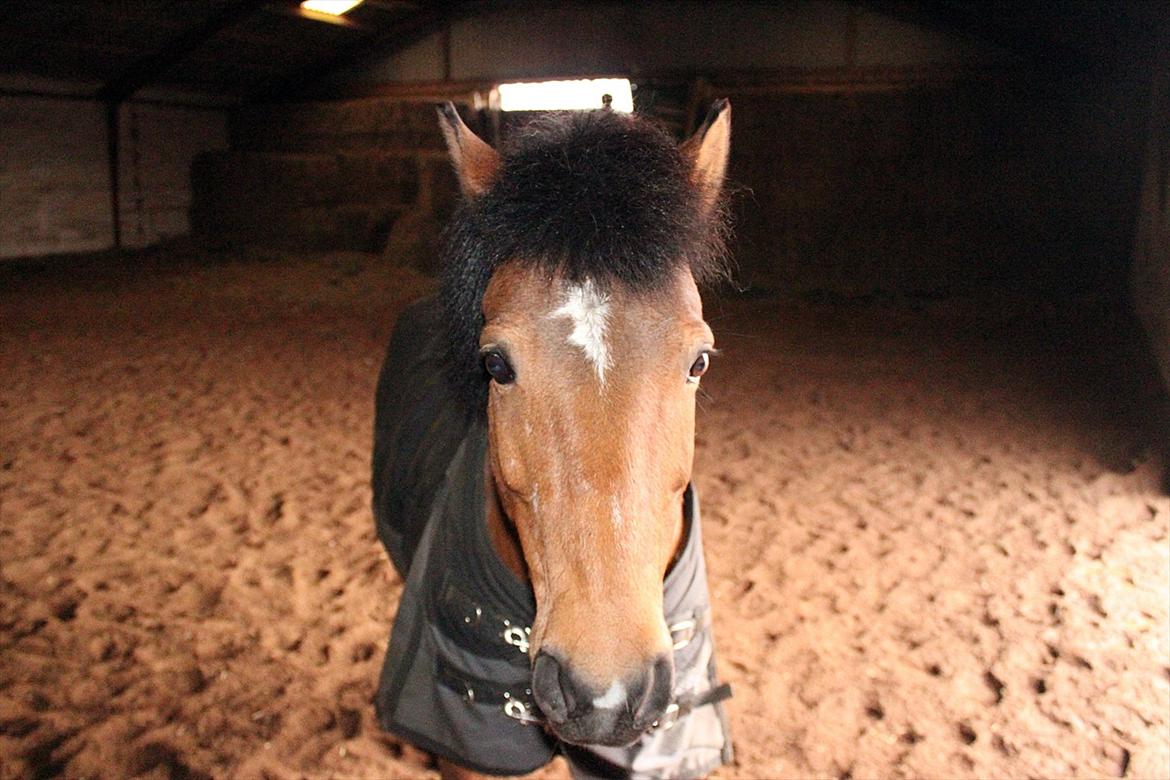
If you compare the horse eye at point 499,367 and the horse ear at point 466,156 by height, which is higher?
the horse ear at point 466,156

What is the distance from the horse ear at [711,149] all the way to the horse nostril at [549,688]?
3.09ft

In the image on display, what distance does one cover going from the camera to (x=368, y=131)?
13.2 m

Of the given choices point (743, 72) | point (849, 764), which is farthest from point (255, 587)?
point (743, 72)

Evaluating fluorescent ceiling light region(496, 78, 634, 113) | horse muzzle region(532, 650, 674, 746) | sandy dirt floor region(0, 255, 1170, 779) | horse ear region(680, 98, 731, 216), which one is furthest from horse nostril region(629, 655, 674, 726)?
fluorescent ceiling light region(496, 78, 634, 113)

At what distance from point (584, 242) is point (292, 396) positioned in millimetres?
5146

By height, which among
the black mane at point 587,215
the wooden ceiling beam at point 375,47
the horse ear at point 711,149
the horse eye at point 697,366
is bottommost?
the horse eye at point 697,366

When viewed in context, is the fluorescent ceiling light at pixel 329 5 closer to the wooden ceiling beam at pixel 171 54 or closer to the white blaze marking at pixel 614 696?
the wooden ceiling beam at pixel 171 54

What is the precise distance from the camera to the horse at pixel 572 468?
3.96ft

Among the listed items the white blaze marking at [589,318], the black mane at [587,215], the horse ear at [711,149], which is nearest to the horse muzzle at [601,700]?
the white blaze marking at [589,318]

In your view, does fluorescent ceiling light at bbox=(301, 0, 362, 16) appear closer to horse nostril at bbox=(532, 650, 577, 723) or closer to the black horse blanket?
the black horse blanket

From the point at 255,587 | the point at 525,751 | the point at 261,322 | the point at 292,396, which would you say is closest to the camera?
the point at 525,751

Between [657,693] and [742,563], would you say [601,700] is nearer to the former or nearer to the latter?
[657,693]

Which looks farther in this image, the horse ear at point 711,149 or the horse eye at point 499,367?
the horse ear at point 711,149

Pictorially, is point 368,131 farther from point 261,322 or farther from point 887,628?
point 887,628
